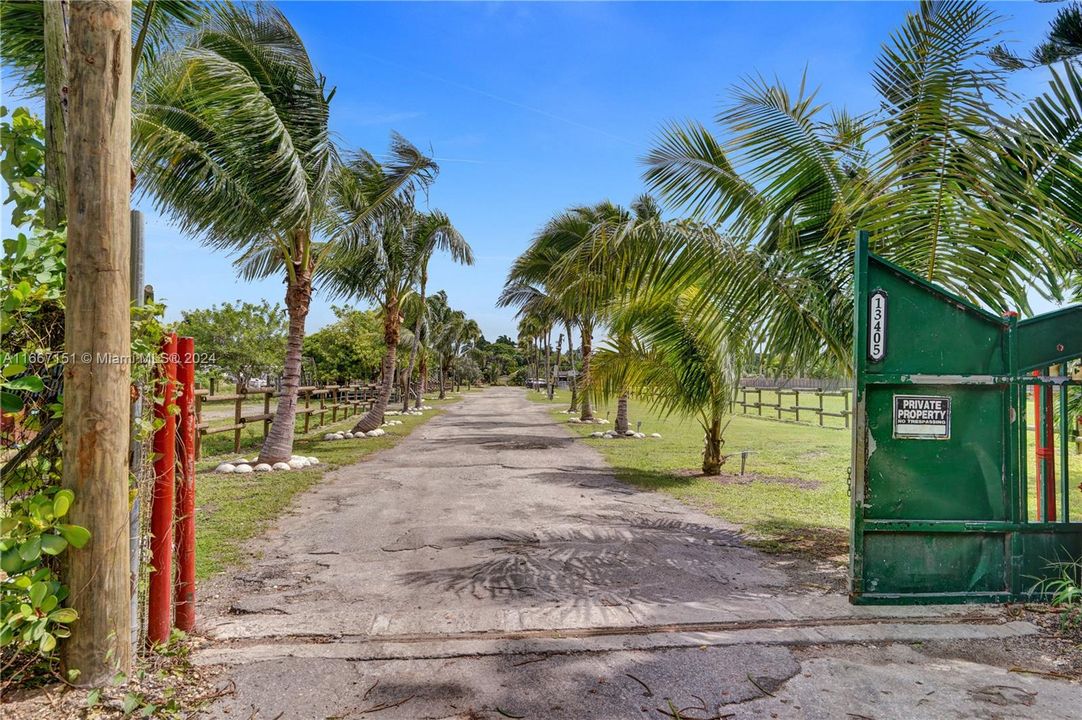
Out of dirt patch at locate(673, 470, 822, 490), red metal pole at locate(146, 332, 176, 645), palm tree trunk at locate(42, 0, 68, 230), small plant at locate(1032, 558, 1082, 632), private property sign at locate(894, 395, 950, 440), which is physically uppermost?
palm tree trunk at locate(42, 0, 68, 230)

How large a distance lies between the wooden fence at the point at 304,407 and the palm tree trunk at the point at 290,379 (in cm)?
132

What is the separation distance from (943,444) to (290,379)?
1039 centimetres

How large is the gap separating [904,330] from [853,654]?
6.83 feet

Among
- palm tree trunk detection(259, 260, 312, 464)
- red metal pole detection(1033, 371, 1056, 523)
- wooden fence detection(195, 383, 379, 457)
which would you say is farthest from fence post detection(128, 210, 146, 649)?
palm tree trunk detection(259, 260, 312, 464)

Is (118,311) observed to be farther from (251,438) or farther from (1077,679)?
(251,438)

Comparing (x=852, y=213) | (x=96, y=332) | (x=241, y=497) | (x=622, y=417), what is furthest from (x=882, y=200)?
(x=622, y=417)

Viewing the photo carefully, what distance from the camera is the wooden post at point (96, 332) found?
279cm

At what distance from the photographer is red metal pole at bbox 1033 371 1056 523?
440 cm

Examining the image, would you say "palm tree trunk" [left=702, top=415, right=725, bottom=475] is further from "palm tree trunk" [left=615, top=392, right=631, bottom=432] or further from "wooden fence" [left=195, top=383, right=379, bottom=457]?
"wooden fence" [left=195, top=383, right=379, bottom=457]

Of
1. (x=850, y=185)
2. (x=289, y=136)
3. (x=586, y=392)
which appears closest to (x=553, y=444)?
(x=586, y=392)

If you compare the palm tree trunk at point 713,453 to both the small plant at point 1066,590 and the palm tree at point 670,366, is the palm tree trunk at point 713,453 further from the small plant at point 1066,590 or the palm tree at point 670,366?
the small plant at point 1066,590

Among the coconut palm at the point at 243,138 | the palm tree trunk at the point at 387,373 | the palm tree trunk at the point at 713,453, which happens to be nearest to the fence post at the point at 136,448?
the coconut palm at the point at 243,138

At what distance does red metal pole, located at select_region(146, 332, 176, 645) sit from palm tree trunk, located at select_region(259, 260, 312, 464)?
8.28 meters

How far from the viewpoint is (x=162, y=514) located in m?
3.37
